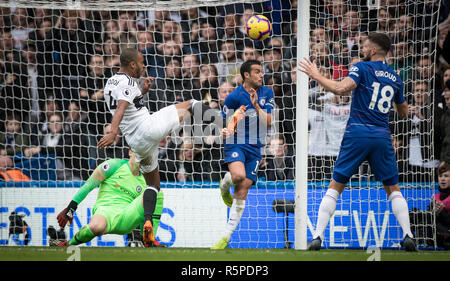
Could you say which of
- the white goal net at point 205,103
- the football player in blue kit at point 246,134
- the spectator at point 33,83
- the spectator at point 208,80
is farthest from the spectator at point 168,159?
the spectator at point 33,83

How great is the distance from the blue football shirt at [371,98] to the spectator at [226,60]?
301cm

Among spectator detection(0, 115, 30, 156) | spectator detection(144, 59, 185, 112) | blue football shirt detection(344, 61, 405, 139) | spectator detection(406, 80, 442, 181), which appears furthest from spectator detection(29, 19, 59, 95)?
spectator detection(406, 80, 442, 181)

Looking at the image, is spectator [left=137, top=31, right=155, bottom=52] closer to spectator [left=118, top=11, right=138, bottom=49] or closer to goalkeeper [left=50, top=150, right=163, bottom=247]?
spectator [left=118, top=11, right=138, bottom=49]

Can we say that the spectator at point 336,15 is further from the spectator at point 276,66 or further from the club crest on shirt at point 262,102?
the club crest on shirt at point 262,102

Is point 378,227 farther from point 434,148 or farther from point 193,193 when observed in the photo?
point 193,193

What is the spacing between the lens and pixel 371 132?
206 inches

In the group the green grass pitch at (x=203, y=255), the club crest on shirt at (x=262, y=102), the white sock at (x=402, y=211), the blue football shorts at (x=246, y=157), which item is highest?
the club crest on shirt at (x=262, y=102)

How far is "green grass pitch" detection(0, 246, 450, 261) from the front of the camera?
480 cm

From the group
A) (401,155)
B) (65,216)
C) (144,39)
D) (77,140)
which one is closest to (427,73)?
(401,155)

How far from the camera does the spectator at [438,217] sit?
689cm

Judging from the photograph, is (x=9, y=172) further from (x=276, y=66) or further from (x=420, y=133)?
(x=420, y=133)

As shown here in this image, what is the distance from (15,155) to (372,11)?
17.8 feet

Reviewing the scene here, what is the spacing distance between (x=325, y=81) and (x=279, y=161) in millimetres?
2810

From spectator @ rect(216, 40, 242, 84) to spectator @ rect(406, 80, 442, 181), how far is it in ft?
8.08
